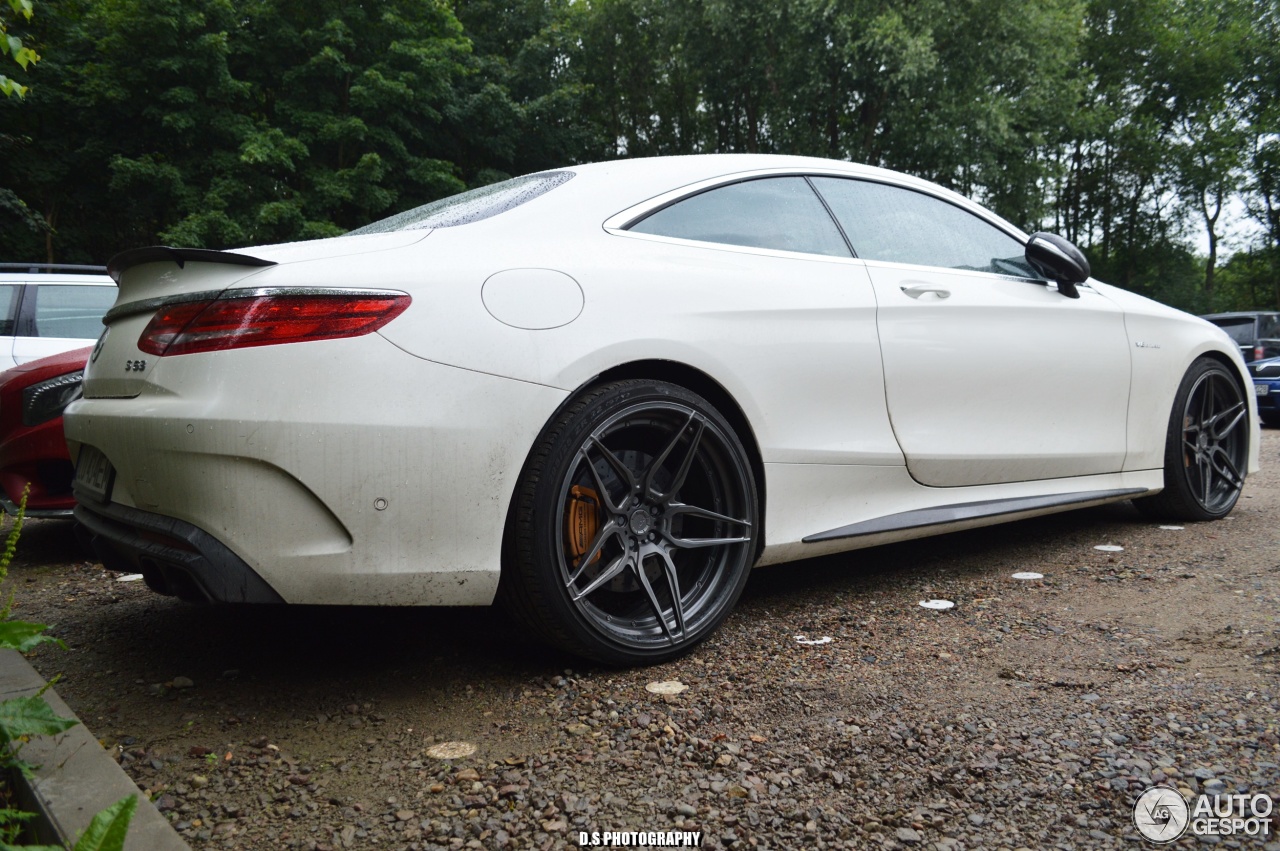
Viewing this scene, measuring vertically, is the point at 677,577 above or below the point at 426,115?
below

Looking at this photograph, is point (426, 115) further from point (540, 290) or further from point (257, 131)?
point (540, 290)

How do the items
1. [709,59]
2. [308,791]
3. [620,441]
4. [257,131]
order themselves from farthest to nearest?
[709,59] → [257,131] → [620,441] → [308,791]

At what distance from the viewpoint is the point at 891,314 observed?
10.4 ft

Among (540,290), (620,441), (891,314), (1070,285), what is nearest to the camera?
(540,290)

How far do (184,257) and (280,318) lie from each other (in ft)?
1.27

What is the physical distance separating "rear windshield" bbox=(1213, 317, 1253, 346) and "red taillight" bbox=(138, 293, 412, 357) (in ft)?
45.2

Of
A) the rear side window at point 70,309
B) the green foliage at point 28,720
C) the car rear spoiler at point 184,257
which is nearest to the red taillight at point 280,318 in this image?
the car rear spoiler at point 184,257

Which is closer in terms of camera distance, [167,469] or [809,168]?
[167,469]

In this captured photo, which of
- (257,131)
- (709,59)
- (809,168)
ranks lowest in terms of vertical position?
(809,168)

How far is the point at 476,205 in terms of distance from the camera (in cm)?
279

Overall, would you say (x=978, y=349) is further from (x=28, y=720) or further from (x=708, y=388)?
(x=28, y=720)

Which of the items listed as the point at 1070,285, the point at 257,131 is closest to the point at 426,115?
the point at 257,131

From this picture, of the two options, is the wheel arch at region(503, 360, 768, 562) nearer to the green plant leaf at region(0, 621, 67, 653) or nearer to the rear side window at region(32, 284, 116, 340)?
the green plant leaf at region(0, 621, 67, 653)

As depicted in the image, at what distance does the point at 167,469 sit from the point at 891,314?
2199mm
